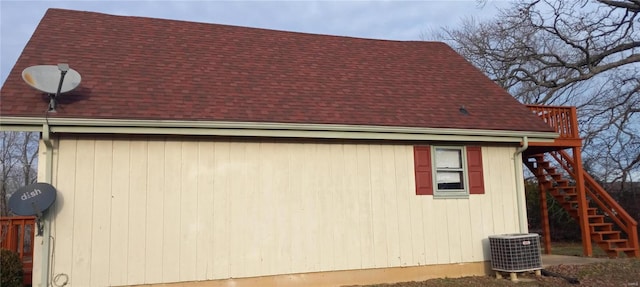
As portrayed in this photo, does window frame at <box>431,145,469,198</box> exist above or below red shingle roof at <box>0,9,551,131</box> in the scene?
below

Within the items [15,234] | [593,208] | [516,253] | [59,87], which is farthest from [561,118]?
[15,234]

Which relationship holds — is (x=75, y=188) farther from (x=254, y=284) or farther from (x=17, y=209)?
(x=254, y=284)

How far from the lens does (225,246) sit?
7949mm

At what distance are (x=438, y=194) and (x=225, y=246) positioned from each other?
3772mm

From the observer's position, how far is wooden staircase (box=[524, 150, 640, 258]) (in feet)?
38.7

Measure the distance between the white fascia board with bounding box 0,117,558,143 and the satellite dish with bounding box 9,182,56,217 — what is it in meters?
0.82

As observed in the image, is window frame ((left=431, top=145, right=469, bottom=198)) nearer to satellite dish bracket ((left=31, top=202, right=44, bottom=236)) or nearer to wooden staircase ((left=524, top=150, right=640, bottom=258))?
wooden staircase ((left=524, top=150, right=640, bottom=258))

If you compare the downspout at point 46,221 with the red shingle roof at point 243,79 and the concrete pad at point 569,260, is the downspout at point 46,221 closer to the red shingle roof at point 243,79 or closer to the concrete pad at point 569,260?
the red shingle roof at point 243,79

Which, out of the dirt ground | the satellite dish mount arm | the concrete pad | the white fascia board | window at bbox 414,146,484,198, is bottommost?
the dirt ground

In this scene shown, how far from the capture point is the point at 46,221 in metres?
7.23

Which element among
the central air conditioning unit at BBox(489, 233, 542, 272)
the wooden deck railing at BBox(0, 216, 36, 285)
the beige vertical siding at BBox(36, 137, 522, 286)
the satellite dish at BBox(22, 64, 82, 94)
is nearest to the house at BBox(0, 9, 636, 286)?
the beige vertical siding at BBox(36, 137, 522, 286)

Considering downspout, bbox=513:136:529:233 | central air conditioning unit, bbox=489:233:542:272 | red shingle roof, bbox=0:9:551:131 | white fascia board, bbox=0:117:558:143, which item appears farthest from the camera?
downspout, bbox=513:136:529:233

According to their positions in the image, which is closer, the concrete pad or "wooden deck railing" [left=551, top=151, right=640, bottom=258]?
the concrete pad

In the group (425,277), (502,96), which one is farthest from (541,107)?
(425,277)
